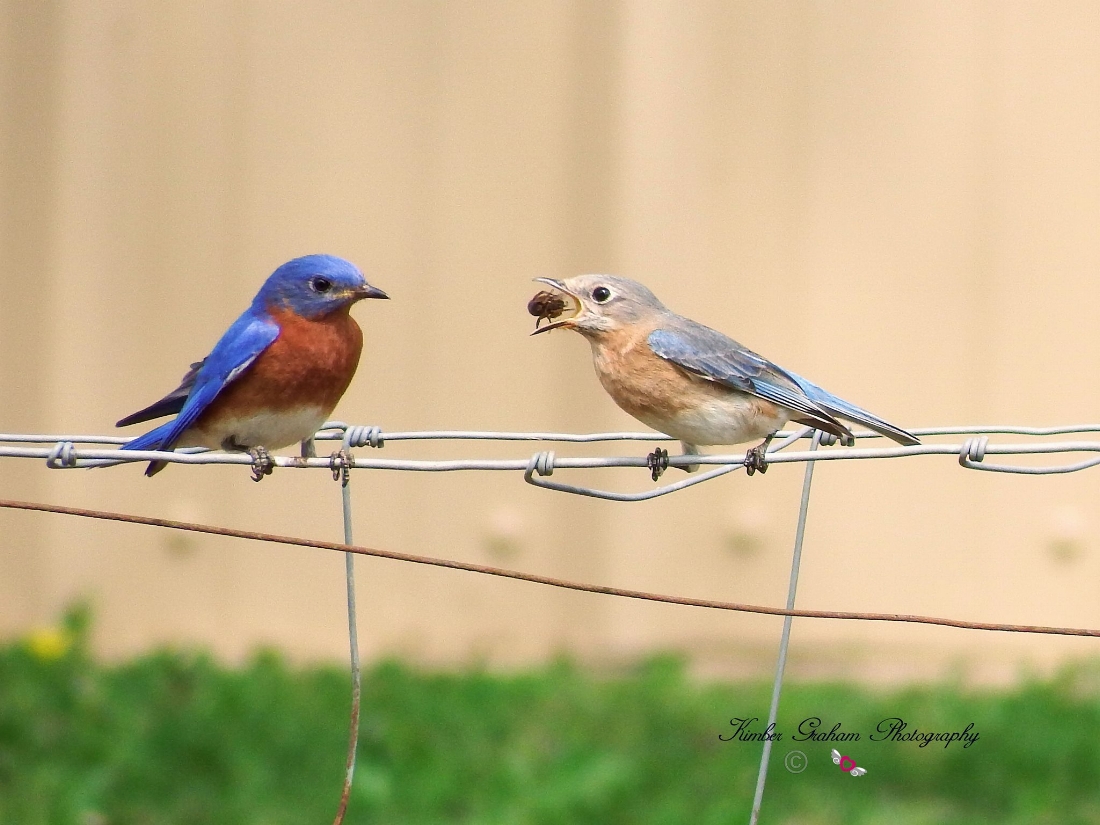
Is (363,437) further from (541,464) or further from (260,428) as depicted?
(541,464)

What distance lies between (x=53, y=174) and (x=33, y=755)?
228 centimetres

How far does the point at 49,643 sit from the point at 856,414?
3.48 metres

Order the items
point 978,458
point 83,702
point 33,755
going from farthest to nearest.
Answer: point 83,702, point 33,755, point 978,458

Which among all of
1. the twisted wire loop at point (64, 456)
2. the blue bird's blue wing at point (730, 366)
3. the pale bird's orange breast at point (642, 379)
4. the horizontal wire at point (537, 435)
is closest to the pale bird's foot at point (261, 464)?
the horizontal wire at point (537, 435)

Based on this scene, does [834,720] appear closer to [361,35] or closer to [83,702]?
[83,702]

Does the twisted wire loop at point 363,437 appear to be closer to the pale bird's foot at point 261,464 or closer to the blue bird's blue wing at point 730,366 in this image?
the pale bird's foot at point 261,464

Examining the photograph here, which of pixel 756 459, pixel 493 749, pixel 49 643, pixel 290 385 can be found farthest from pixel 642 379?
pixel 49 643

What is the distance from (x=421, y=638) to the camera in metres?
5.08

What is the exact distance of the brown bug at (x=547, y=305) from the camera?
2.94 m

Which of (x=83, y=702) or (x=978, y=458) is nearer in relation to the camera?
(x=978, y=458)

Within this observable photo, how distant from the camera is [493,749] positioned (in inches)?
162

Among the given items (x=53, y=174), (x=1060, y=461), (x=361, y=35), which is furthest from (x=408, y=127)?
(x=1060, y=461)
